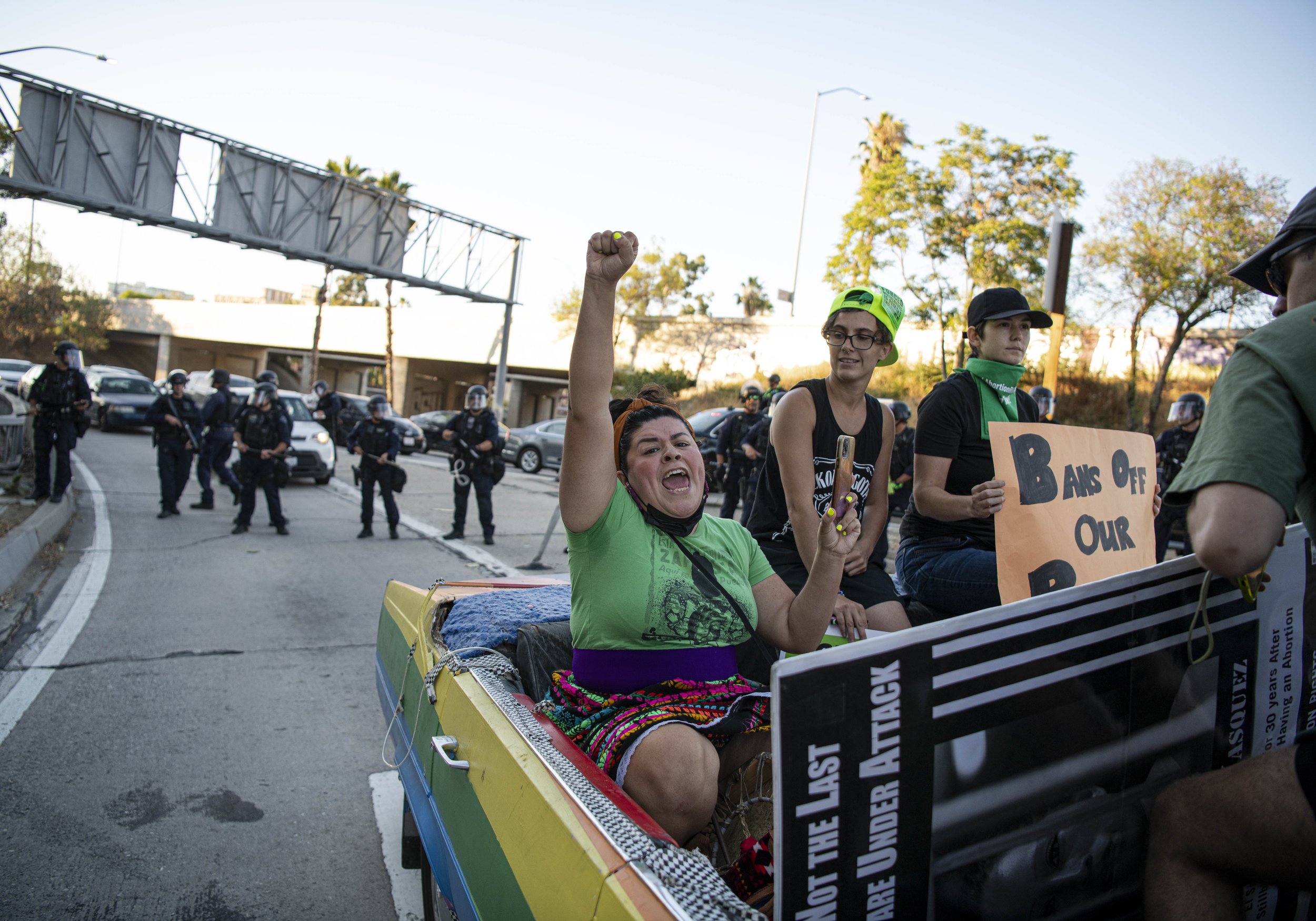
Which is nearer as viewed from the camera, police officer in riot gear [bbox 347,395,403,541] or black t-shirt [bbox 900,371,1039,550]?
black t-shirt [bbox 900,371,1039,550]

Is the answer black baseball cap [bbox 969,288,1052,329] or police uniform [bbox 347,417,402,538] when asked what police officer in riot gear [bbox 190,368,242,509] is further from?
black baseball cap [bbox 969,288,1052,329]

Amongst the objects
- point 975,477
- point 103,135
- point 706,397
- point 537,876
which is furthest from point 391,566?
point 706,397

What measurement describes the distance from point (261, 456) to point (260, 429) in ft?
1.35

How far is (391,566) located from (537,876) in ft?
25.1

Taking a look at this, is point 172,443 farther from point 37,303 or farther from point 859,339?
point 37,303

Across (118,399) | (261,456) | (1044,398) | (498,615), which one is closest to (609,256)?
(498,615)

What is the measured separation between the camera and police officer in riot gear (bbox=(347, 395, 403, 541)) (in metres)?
10.5

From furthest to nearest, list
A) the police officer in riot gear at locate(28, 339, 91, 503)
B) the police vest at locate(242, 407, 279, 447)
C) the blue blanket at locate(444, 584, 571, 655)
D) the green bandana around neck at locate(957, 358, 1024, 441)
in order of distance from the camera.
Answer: the police vest at locate(242, 407, 279, 447)
the police officer in riot gear at locate(28, 339, 91, 503)
the green bandana around neck at locate(957, 358, 1024, 441)
the blue blanket at locate(444, 584, 571, 655)

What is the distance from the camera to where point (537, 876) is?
5.19 feet

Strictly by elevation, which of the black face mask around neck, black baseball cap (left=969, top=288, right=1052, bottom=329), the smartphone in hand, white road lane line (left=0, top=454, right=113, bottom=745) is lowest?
white road lane line (left=0, top=454, right=113, bottom=745)

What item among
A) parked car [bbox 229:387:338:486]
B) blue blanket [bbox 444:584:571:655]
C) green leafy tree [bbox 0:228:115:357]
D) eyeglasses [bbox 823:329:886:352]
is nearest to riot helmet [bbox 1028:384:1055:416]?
eyeglasses [bbox 823:329:886:352]

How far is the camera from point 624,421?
2553 mm

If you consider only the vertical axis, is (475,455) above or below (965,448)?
below

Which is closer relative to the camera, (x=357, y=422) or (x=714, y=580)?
(x=714, y=580)
